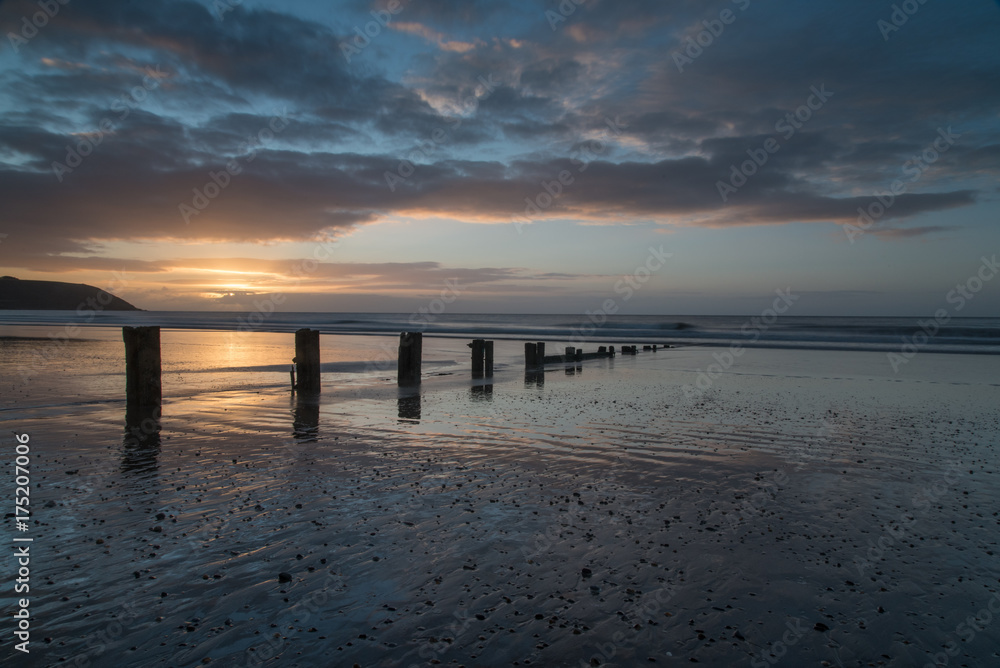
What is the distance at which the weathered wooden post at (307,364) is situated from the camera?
615 inches

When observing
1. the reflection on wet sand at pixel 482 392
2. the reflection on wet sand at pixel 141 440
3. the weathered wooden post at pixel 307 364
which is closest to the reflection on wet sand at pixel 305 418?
the weathered wooden post at pixel 307 364

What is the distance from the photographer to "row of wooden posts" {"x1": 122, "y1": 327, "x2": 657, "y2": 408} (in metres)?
12.9

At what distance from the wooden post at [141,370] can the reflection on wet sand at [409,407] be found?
18.1ft

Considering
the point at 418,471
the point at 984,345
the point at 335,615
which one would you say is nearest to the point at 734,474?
the point at 418,471

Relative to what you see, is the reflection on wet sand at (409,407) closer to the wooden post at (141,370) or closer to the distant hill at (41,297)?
the wooden post at (141,370)

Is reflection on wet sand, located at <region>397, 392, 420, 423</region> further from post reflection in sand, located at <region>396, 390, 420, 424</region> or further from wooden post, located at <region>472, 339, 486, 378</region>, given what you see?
wooden post, located at <region>472, 339, 486, 378</region>

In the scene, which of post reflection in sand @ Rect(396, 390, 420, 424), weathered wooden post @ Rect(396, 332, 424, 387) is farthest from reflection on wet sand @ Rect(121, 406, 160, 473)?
weathered wooden post @ Rect(396, 332, 424, 387)

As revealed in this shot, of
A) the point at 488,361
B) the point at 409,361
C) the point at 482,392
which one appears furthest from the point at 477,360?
the point at 482,392

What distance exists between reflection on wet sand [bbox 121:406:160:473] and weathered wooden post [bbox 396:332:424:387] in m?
6.94

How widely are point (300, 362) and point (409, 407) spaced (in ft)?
12.7

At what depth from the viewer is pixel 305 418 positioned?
483 inches

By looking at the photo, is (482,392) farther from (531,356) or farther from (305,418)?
(531,356)

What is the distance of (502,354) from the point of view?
3188cm

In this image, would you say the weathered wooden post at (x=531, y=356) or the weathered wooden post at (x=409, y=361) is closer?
the weathered wooden post at (x=409, y=361)
